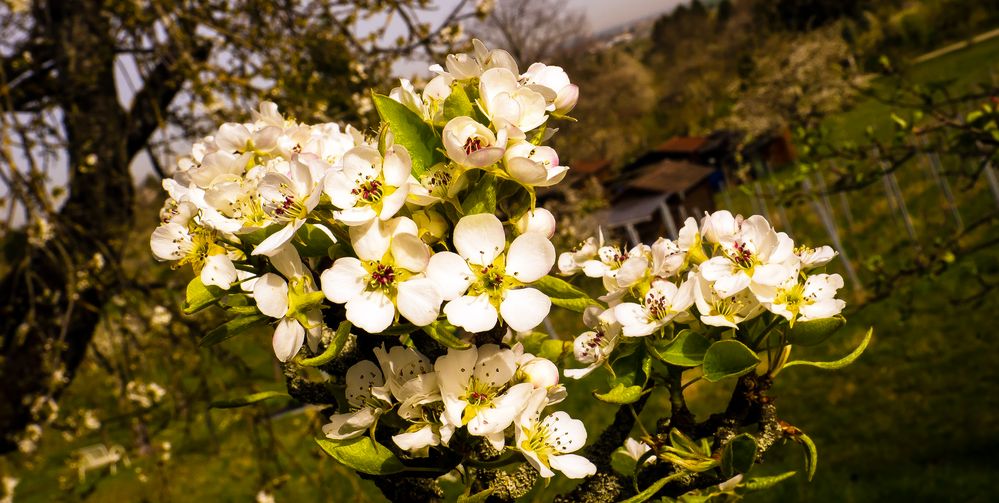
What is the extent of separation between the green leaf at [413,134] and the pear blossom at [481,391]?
0.80 ft

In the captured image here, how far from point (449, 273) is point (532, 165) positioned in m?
0.16

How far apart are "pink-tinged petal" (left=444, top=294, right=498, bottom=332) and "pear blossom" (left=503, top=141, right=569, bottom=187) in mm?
154

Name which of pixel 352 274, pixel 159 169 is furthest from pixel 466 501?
pixel 159 169

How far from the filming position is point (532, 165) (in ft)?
2.68

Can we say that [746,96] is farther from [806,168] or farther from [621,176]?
[806,168]

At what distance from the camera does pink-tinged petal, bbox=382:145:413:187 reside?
80cm

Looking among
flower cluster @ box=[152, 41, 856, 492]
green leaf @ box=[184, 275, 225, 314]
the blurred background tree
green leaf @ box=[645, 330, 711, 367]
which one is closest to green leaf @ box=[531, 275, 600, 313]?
flower cluster @ box=[152, 41, 856, 492]

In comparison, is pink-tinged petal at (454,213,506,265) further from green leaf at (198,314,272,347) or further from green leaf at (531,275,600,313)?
green leaf at (198,314,272,347)

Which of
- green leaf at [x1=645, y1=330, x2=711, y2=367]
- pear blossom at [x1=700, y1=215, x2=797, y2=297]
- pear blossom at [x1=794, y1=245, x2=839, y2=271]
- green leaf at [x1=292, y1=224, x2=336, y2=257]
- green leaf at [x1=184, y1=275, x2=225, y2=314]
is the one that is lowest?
pear blossom at [x1=794, y1=245, x2=839, y2=271]

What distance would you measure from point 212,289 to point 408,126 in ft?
1.09

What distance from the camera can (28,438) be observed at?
11.4 feet

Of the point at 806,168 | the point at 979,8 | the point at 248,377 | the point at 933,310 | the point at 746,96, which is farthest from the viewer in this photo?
the point at 979,8

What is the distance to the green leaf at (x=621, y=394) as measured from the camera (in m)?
0.85

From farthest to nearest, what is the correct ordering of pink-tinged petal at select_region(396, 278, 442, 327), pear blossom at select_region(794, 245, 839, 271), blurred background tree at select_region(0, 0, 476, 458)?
1. blurred background tree at select_region(0, 0, 476, 458)
2. pear blossom at select_region(794, 245, 839, 271)
3. pink-tinged petal at select_region(396, 278, 442, 327)
